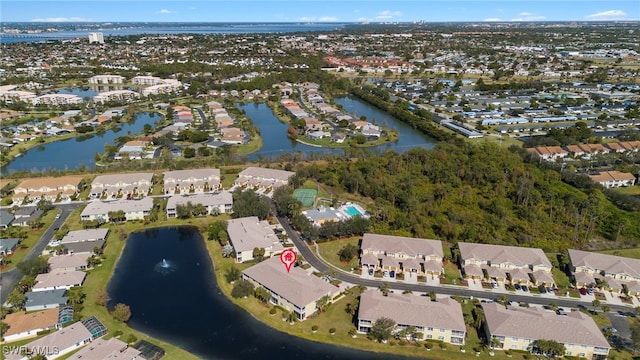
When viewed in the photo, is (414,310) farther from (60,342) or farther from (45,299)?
(45,299)

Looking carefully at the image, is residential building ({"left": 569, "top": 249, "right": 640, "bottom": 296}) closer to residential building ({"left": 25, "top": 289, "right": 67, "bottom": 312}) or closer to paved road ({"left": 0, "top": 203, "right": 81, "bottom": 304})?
residential building ({"left": 25, "top": 289, "right": 67, "bottom": 312})

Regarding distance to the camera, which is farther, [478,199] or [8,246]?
[478,199]

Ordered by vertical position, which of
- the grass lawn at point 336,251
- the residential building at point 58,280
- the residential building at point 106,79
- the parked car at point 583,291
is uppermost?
the residential building at point 106,79

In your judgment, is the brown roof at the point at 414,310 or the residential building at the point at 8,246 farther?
the residential building at the point at 8,246

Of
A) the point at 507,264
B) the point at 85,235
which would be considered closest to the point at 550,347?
the point at 507,264

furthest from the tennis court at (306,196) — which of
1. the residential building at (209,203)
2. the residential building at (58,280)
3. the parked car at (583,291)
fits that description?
the parked car at (583,291)

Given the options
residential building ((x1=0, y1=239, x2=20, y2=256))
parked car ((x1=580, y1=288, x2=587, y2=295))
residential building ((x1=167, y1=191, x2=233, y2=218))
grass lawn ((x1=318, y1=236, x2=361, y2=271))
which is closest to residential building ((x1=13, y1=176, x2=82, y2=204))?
residential building ((x1=0, y1=239, x2=20, y2=256))

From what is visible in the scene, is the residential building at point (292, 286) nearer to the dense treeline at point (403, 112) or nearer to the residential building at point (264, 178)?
the residential building at point (264, 178)
